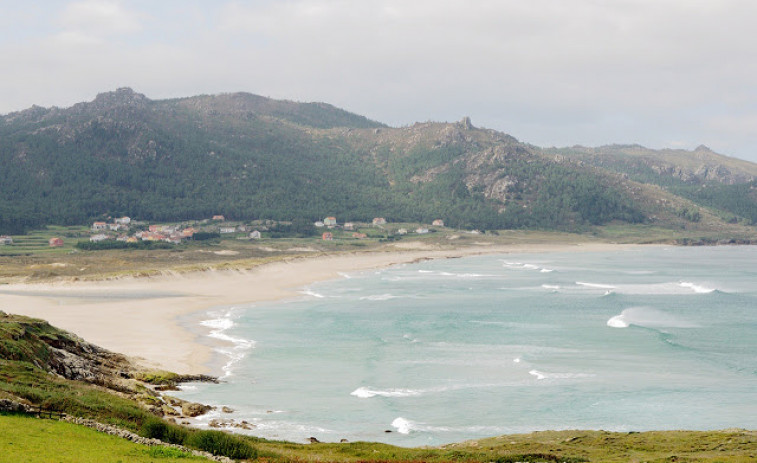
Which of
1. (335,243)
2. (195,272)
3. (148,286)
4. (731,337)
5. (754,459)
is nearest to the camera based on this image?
(754,459)

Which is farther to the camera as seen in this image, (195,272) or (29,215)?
(29,215)

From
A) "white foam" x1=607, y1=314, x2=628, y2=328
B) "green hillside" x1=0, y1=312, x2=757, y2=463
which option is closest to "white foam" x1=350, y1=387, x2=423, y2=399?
"green hillside" x1=0, y1=312, x2=757, y2=463

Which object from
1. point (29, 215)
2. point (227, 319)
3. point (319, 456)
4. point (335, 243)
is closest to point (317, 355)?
point (227, 319)

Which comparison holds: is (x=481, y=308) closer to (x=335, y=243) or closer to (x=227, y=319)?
(x=227, y=319)

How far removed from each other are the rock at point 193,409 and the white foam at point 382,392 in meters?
9.54

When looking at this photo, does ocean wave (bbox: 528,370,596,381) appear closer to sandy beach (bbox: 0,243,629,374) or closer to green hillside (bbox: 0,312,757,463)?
green hillside (bbox: 0,312,757,463)

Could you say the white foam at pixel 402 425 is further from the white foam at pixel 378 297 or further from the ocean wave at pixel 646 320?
the white foam at pixel 378 297

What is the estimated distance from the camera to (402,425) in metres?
34.0

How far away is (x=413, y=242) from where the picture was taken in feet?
630

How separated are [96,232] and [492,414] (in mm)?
168728

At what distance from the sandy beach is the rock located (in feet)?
35.1

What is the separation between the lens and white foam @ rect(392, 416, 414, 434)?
3319cm

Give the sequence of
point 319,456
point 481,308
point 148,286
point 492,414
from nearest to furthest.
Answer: point 319,456 → point 492,414 → point 481,308 → point 148,286

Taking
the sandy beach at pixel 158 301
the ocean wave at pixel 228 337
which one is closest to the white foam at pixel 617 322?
the ocean wave at pixel 228 337
